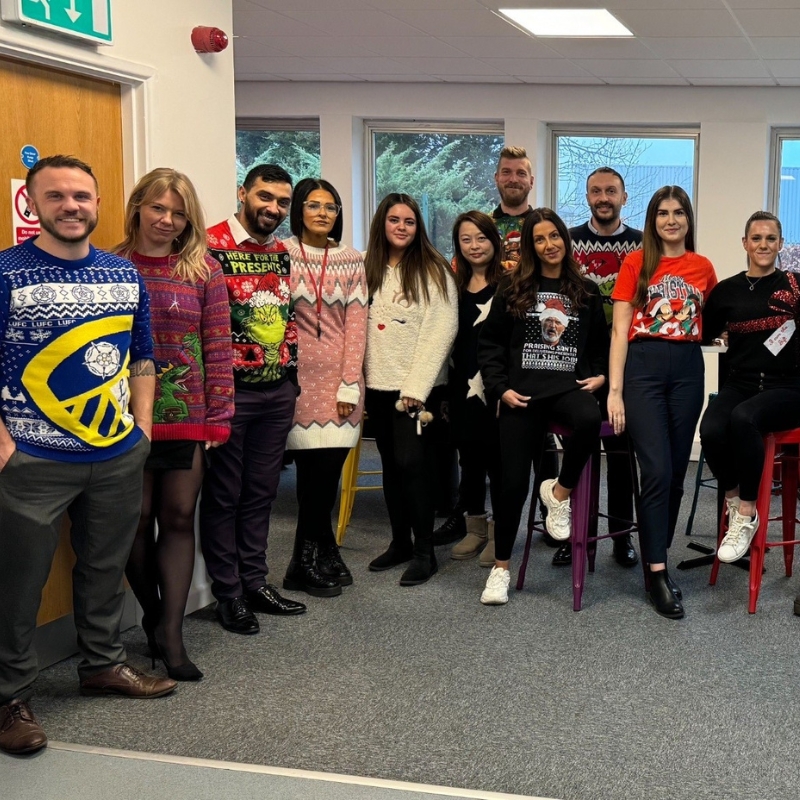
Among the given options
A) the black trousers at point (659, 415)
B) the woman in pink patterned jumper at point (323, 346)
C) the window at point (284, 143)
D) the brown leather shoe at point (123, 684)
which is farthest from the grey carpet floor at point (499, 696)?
the window at point (284, 143)

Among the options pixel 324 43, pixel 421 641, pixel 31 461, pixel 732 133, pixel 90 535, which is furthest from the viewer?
pixel 732 133

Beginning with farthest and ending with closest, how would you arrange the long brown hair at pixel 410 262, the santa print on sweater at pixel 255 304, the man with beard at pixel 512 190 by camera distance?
the man with beard at pixel 512 190 → the long brown hair at pixel 410 262 → the santa print on sweater at pixel 255 304

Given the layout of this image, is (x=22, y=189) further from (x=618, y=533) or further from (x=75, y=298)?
(x=618, y=533)

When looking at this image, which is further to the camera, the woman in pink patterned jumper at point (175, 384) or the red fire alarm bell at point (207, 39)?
the red fire alarm bell at point (207, 39)

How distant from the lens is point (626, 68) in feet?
22.1

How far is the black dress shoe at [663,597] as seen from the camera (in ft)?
11.6

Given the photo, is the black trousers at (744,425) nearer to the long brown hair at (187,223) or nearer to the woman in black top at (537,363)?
the woman in black top at (537,363)

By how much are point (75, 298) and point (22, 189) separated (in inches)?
24.0

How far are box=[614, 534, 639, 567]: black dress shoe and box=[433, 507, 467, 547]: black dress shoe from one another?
2.30 feet

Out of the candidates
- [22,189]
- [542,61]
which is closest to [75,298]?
[22,189]

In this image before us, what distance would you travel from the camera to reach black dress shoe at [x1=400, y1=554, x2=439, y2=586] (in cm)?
391

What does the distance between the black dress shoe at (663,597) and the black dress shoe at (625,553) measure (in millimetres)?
463

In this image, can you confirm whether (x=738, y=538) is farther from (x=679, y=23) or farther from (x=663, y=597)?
(x=679, y=23)

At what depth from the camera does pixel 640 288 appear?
3.61 metres
